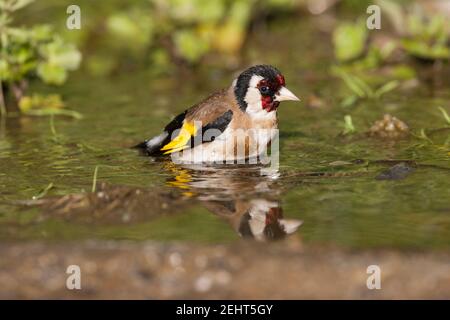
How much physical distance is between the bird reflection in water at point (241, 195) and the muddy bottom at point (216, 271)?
10.5 inches

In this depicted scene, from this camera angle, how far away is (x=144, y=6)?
30.7ft

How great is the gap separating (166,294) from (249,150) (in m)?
1.97

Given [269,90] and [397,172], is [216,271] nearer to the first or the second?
[397,172]

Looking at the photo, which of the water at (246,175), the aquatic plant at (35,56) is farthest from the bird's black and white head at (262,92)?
the aquatic plant at (35,56)

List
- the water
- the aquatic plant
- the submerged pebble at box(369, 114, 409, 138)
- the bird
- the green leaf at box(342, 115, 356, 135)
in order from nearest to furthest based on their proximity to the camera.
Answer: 1. the water
2. the bird
3. the submerged pebble at box(369, 114, 409, 138)
4. the green leaf at box(342, 115, 356, 135)
5. the aquatic plant

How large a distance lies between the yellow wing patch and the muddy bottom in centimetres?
182

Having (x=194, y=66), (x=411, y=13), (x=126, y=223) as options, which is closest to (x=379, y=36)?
(x=411, y=13)

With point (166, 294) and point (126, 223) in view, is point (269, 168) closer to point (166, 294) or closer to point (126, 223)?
point (126, 223)

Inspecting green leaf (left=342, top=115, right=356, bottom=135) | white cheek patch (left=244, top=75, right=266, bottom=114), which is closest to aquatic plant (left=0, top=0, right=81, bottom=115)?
white cheek patch (left=244, top=75, right=266, bottom=114)

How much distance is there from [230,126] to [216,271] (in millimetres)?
2077

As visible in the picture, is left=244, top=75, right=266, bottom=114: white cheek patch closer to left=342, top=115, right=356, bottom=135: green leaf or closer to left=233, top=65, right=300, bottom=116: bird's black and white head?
left=233, top=65, right=300, bottom=116: bird's black and white head

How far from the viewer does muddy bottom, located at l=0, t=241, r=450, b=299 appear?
342 cm

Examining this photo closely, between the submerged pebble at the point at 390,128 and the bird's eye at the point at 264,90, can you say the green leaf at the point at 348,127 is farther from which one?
the bird's eye at the point at 264,90

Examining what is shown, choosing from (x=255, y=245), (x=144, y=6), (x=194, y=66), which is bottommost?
(x=255, y=245)
